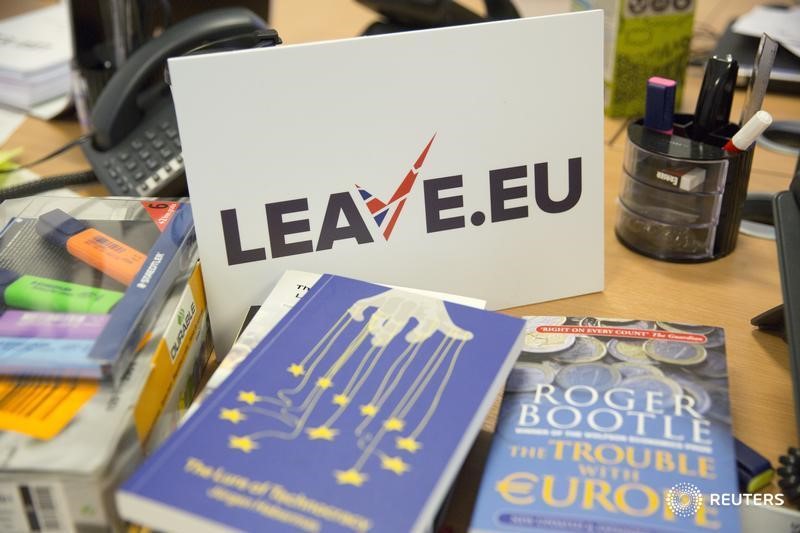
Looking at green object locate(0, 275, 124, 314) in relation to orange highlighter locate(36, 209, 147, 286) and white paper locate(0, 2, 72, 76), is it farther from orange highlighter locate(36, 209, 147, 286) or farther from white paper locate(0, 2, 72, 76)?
white paper locate(0, 2, 72, 76)

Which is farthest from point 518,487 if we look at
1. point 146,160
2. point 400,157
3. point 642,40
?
point 642,40

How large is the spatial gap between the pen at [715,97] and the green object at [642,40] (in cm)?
29

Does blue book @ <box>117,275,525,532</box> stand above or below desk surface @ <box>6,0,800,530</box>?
above

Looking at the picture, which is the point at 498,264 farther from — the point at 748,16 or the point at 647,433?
the point at 748,16

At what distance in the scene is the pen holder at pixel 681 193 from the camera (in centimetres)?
72

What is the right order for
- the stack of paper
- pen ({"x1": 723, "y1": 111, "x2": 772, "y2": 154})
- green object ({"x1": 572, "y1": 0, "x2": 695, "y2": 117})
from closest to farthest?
pen ({"x1": 723, "y1": 111, "x2": 772, "y2": 154}), green object ({"x1": 572, "y1": 0, "x2": 695, "y2": 117}), the stack of paper

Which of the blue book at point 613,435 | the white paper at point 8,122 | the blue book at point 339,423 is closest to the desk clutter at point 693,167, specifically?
the blue book at point 613,435

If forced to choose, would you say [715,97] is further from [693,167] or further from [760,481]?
[760,481]

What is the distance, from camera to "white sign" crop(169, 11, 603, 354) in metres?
0.61

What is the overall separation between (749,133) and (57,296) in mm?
599

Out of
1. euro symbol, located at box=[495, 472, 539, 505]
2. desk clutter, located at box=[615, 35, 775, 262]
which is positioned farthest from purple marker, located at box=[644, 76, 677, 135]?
euro symbol, located at box=[495, 472, 539, 505]

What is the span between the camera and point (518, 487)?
48 cm

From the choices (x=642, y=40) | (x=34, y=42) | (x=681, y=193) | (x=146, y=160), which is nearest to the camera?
(x=681, y=193)

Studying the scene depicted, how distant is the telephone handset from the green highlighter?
279mm
